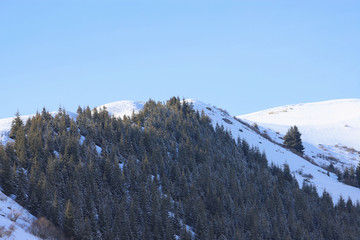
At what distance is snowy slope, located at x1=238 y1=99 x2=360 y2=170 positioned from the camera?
80.9 meters

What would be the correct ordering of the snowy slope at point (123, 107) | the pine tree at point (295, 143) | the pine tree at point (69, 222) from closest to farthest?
the pine tree at point (69, 222), the snowy slope at point (123, 107), the pine tree at point (295, 143)

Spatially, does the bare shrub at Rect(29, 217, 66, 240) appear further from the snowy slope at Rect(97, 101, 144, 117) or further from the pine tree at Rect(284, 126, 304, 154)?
the pine tree at Rect(284, 126, 304, 154)

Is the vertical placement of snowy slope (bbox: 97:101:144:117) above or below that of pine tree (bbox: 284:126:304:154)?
above

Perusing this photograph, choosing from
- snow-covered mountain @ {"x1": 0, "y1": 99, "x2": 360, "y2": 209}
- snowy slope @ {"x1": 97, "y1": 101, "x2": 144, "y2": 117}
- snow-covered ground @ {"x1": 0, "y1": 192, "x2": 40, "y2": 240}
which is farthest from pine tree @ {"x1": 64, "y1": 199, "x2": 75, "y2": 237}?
snowy slope @ {"x1": 97, "y1": 101, "x2": 144, "y2": 117}

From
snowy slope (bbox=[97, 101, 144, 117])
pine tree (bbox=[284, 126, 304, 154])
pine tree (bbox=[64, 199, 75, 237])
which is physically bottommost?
pine tree (bbox=[64, 199, 75, 237])

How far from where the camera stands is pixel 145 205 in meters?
31.4

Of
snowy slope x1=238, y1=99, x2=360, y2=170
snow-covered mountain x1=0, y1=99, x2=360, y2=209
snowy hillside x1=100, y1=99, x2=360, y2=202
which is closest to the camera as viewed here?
snowy hillside x1=100, y1=99, x2=360, y2=202

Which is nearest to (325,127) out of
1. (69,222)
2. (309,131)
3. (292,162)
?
(309,131)

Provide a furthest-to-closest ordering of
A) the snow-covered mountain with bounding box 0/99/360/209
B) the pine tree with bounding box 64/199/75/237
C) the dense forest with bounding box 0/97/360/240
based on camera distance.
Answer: the snow-covered mountain with bounding box 0/99/360/209
the dense forest with bounding box 0/97/360/240
the pine tree with bounding box 64/199/75/237

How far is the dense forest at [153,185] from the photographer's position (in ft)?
91.9

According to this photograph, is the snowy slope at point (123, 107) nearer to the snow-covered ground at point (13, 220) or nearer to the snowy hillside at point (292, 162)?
the snowy hillside at point (292, 162)

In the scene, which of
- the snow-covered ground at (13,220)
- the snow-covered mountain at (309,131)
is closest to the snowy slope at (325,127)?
the snow-covered mountain at (309,131)

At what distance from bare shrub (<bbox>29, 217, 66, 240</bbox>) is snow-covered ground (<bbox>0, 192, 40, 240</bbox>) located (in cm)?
40

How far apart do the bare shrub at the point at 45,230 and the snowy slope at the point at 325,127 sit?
55165 millimetres
